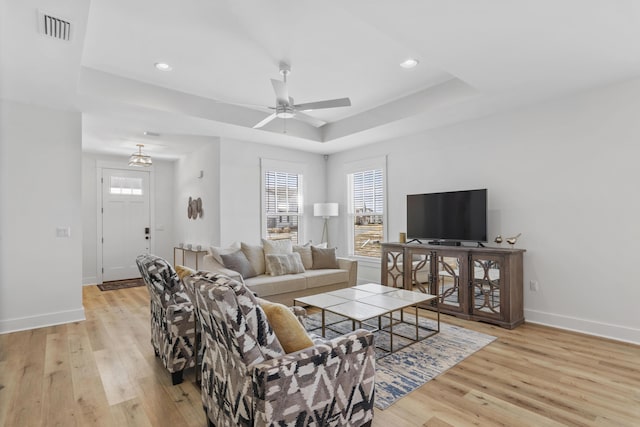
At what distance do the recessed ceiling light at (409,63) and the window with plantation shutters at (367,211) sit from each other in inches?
91.3

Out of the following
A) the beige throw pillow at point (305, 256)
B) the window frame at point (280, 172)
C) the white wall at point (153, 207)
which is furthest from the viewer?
the white wall at point (153, 207)

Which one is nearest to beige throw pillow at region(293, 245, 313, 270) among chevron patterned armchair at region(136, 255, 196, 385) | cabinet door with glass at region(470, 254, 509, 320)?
cabinet door with glass at region(470, 254, 509, 320)

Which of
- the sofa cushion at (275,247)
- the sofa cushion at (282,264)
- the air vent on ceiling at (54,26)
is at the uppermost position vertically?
the air vent on ceiling at (54,26)

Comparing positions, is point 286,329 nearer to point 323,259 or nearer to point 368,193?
point 323,259

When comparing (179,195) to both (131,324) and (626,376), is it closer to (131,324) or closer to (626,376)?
(131,324)

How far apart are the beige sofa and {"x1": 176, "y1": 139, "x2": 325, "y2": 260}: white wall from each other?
1.07 meters

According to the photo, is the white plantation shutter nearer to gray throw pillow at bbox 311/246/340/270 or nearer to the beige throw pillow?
gray throw pillow at bbox 311/246/340/270

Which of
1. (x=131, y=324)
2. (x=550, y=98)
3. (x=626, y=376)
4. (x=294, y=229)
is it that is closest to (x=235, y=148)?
(x=294, y=229)

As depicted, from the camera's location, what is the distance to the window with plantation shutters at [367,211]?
579 centimetres

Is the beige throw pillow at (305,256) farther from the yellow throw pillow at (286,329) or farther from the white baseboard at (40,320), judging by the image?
the yellow throw pillow at (286,329)

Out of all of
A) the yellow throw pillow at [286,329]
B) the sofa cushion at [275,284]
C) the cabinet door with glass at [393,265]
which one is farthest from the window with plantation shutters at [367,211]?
the yellow throw pillow at [286,329]

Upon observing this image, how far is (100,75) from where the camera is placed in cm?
359

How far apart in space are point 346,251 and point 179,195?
3.75 metres

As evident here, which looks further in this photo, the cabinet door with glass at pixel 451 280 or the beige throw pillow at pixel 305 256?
the beige throw pillow at pixel 305 256
